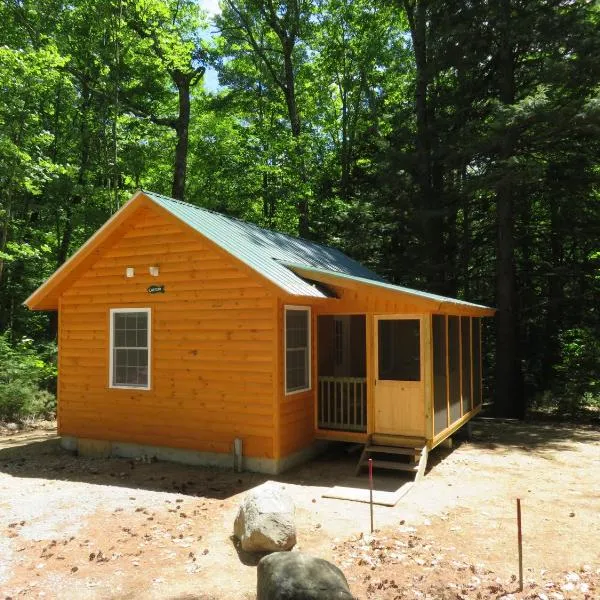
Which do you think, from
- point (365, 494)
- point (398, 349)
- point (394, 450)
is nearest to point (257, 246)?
point (398, 349)

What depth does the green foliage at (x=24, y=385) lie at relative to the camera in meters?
14.0

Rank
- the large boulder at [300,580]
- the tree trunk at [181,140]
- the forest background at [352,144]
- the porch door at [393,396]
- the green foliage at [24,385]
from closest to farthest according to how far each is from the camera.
Answer: the large boulder at [300,580] → the porch door at [393,396] → the green foliage at [24,385] → the forest background at [352,144] → the tree trunk at [181,140]

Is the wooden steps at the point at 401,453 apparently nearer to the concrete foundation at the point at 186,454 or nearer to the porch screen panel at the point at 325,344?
the concrete foundation at the point at 186,454

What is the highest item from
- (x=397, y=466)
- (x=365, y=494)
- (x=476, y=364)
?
(x=476, y=364)

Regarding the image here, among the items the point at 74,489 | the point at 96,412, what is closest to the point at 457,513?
the point at 74,489

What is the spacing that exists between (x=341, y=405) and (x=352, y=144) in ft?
56.7

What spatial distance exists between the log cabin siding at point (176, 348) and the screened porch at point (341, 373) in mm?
1669

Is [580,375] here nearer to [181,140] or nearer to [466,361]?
[466,361]

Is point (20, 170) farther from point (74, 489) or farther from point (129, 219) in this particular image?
point (74, 489)

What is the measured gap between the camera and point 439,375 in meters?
9.78

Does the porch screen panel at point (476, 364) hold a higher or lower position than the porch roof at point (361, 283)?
lower

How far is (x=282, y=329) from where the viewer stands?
900 centimetres

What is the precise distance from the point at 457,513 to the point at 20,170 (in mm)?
15364

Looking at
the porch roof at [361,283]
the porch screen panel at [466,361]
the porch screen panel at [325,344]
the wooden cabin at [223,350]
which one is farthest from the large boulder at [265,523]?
the porch screen panel at [466,361]
